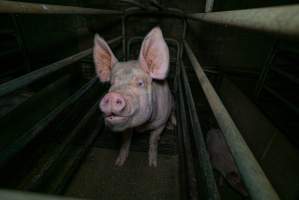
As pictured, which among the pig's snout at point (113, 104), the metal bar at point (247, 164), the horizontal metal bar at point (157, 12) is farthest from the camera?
the horizontal metal bar at point (157, 12)

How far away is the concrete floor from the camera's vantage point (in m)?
1.61

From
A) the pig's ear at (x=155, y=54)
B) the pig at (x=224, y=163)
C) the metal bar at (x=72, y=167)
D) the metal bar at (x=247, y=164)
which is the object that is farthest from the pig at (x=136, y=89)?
the pig at (x=224, y=163)

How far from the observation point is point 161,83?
1.92 meters

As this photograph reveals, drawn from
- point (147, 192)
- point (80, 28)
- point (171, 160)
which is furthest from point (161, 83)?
point (80, 28)

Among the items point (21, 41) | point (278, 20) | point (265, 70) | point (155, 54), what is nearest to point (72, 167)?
point (155, 54)

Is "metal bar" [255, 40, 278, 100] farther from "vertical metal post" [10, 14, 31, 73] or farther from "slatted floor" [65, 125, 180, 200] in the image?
"vertical metal post" [10, 14, 31, 73]

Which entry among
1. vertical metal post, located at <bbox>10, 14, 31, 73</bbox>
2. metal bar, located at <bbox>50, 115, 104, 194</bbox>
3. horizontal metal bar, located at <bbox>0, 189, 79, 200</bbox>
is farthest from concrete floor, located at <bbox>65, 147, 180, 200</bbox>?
vertical metal post, located at <bbox>10, 14, 31, 73</bbox>

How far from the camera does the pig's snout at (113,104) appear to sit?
1085mm

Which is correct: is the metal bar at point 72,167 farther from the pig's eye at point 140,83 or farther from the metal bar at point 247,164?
the metal bar at point 247,164

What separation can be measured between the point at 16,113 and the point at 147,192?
1639 mm

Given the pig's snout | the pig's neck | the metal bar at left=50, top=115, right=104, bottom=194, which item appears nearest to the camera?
the pig's snout

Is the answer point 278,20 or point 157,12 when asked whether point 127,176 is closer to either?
point 278,20

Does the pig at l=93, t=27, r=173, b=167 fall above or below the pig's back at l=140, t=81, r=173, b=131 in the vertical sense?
above

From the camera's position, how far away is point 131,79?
1.37 m
